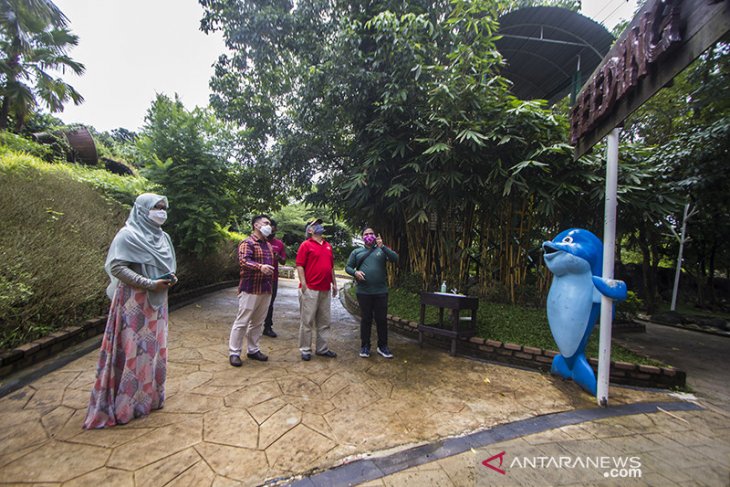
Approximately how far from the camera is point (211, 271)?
299 inches

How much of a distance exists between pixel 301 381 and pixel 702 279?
1316 centimetres

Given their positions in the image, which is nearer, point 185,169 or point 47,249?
point 47,249

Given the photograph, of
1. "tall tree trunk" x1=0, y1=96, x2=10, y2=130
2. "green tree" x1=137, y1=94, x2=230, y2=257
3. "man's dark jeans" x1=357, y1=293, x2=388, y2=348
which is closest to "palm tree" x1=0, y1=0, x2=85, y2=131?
"tall tree trunk" x1=0, y1=96, x2=10, y2=130

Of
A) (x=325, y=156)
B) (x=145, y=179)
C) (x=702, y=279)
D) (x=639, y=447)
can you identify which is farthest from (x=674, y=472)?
(x=702, y=279)

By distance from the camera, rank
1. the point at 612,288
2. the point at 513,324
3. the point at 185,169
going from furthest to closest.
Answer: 1. the point at 185,169
2. the point at 513,324
3. the point at 612,288

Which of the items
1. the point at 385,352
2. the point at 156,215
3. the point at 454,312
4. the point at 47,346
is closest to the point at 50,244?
the point at 47,346

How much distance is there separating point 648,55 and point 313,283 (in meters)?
3.19

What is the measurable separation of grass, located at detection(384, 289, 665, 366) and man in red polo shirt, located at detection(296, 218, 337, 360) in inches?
69.2

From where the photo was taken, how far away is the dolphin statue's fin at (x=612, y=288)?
8.48 feet

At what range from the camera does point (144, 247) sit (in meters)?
2.15

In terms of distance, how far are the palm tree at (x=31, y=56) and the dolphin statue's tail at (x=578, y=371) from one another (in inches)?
549

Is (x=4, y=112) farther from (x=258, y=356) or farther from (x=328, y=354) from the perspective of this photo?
(x=328, y=354)

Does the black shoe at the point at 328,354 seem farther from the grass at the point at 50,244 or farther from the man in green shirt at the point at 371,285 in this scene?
the grass at the point at 50,244

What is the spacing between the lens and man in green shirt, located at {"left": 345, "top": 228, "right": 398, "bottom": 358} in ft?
11.7
